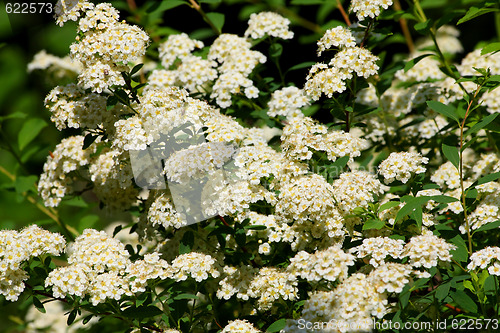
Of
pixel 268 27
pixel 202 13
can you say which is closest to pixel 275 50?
pixel 268 27

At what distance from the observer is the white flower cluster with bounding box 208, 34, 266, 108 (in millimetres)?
2561

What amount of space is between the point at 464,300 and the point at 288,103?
1188 millimetres

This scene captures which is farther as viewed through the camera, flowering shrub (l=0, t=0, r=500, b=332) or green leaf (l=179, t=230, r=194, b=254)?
green leaf (l=179, t=230, r=194, b=254)

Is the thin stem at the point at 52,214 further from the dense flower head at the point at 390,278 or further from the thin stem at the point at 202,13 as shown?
the dense flower head at the point at 390,278

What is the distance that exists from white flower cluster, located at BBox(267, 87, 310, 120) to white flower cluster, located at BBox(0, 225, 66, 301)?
116 cm

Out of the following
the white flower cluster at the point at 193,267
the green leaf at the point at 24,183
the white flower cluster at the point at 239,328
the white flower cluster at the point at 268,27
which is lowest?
the green leaf at the point at 24,183

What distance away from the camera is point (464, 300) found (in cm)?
180

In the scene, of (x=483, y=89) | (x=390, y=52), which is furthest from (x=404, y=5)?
(x=483, y=89)

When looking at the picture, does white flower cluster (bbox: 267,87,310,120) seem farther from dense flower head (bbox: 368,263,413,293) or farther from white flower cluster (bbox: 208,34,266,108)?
dense flower head (bbox: 368,263,413,293)

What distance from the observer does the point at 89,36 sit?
84.0 inches

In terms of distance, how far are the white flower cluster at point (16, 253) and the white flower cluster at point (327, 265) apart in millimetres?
1022

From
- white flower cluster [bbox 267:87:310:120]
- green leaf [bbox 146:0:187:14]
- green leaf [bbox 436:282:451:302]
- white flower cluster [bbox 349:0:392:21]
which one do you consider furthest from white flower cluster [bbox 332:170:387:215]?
green leaf [bbox 146:0:187:14]

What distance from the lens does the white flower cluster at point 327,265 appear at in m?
1.76

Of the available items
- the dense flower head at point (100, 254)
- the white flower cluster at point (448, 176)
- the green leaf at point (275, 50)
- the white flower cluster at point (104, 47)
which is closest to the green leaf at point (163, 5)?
the green leaf at point (275, 50)
